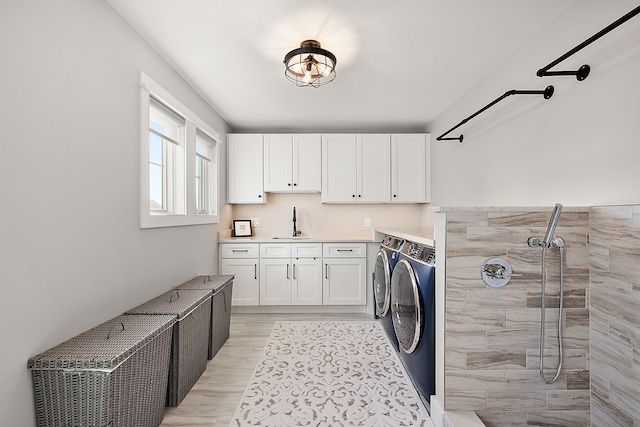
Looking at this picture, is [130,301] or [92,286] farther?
[130,301]

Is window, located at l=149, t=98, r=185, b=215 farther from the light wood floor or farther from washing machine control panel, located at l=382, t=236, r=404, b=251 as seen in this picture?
washing machine control panel, located at l=382, t=236, r=404, b=251

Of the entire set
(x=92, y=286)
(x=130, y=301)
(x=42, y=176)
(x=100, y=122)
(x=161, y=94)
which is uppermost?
(x=161, y=94)

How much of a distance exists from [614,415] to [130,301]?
8.49 ft

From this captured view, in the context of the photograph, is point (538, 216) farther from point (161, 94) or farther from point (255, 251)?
point (255, 251)

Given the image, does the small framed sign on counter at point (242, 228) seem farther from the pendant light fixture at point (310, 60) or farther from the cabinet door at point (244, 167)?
the pendant light fixture at point (310, 60)

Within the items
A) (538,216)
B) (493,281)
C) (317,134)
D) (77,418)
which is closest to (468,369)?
(493,281)

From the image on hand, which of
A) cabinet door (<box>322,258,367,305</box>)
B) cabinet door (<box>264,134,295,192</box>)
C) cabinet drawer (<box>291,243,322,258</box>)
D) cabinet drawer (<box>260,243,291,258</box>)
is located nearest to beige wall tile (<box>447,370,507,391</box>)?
cabinet door (<box>322,258,367,305</box>)

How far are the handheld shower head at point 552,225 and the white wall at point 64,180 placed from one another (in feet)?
7.44

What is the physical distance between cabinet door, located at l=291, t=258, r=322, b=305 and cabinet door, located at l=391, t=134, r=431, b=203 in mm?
1362

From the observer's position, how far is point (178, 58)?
231cm

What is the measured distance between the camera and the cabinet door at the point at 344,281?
3.68 m

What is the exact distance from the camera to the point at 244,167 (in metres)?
3.96

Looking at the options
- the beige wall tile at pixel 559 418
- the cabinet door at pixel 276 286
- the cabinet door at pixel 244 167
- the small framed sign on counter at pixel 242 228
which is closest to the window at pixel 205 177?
the cabinet door at pixel 244 167

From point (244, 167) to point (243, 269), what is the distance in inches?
51.0
